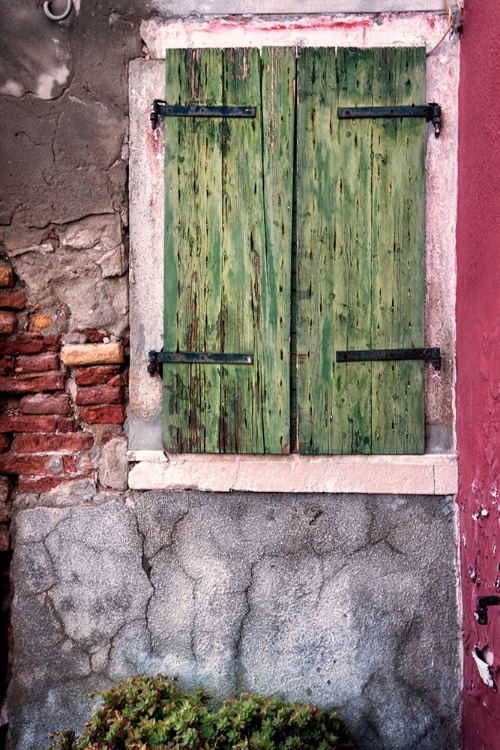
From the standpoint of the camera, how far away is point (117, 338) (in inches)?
123

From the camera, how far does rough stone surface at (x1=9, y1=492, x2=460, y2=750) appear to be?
9.91 ft

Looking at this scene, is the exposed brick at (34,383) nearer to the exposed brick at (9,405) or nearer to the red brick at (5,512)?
the exposed brick at (9,405)

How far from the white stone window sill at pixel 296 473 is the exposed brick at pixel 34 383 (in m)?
0.44

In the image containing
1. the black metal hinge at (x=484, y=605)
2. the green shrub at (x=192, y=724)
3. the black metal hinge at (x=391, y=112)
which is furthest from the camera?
the black metal hinge at (x=391, y=112)

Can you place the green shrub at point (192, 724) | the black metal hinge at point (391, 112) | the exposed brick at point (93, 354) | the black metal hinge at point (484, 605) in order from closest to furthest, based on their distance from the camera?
the black metal hinge at point (484, 605) → the green shrub at point (192, 724) → the black metal hinge at point (391, 112) → the exposed brick at point (93, 354)

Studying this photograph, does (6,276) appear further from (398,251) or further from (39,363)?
(398,251)

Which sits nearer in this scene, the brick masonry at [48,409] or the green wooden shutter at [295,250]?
Answer: the green wooden shutter at [295,250]

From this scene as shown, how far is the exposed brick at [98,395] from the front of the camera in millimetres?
3105

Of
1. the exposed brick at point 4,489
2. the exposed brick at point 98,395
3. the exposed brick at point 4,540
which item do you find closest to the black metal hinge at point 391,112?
the exposed brick at point 98,395

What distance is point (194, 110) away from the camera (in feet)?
9.85

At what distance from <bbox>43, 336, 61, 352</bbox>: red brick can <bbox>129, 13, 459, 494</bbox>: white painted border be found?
0.32m

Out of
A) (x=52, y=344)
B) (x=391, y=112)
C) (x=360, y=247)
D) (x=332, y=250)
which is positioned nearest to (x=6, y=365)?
(x=52, y=344)

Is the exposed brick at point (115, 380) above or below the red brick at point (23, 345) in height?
below

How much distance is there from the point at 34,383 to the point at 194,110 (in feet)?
4.34
